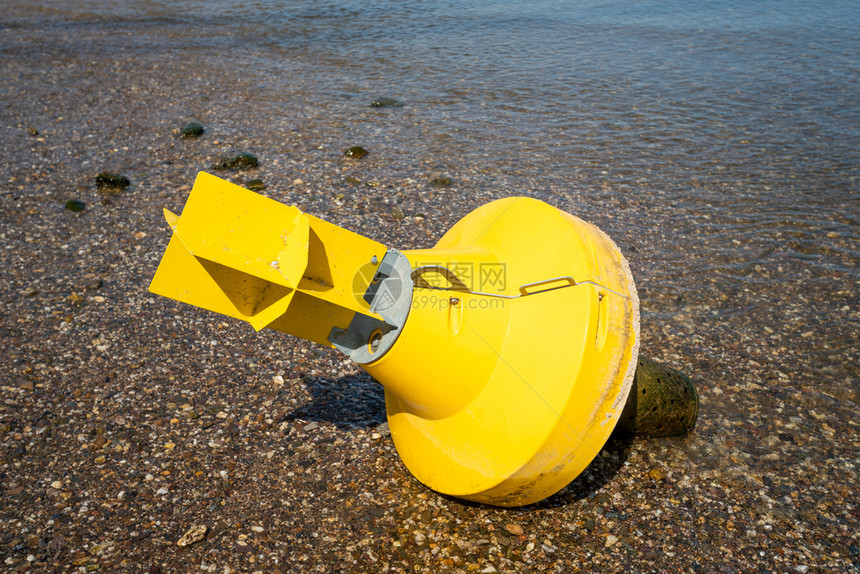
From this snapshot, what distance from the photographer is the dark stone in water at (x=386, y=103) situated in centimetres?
955

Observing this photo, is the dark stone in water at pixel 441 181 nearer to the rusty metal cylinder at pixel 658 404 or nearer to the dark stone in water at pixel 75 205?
the dark stone in water at pixel 75 205

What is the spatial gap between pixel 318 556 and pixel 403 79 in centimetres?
898

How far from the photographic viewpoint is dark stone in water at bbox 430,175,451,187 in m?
7.19

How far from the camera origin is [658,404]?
3.90m

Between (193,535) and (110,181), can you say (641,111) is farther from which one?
(193,535)

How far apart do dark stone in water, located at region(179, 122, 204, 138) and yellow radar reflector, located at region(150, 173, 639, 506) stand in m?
6.37

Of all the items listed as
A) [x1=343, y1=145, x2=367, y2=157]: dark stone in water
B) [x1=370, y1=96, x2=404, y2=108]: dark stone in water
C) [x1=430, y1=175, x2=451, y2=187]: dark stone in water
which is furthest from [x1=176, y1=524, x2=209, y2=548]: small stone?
[x1=370, y1=96, x2=404, y2=108]: dark stone in water

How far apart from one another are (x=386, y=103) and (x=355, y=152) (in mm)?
2042

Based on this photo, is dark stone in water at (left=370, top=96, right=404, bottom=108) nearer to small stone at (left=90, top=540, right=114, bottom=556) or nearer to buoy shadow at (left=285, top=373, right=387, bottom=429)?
buoy shadow at (left=285, top=373, right=387, bottom=429)

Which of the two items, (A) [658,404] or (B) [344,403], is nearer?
(A) [658,404]

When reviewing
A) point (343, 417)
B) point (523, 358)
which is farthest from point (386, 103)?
point (523, 358)

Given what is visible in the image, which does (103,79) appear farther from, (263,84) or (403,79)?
(403,79)

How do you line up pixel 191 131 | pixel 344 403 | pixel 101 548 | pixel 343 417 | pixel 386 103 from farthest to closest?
pixel 386 103, pixel 191 131, pixel 344 403, pixel 343 417, pixel 101 548

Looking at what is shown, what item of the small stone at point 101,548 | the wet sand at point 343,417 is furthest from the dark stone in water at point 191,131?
the small stone at point 101,548
